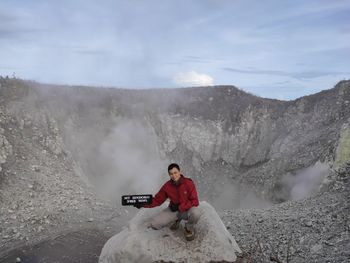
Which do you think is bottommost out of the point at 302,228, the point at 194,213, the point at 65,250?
the point at 65,250

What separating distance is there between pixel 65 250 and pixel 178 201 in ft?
20.2

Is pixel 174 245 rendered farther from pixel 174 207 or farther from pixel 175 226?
pixel 174 207

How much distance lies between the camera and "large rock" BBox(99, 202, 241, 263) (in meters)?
9.88

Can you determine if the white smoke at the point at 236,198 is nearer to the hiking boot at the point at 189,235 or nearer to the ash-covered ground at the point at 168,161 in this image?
the ash-covered ground at the point at 168,161

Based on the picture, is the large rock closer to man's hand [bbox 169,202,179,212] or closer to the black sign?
man's hand [bbox 169,202,179,212]

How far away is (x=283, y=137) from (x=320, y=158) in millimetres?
5426

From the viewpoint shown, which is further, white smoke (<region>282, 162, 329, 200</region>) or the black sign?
white smoke (<region>282, 162, 329, 200</region>)

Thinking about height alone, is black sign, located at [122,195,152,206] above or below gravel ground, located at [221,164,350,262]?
above

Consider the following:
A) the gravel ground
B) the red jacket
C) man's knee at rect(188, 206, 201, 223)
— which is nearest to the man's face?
the red jacket

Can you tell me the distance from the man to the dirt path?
448 centimetres

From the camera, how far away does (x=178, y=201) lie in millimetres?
9922

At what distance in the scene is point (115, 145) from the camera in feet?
82.3

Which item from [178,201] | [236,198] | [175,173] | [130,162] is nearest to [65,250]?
[178,201]

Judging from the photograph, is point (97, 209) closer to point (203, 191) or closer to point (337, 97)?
point (203, 191)
